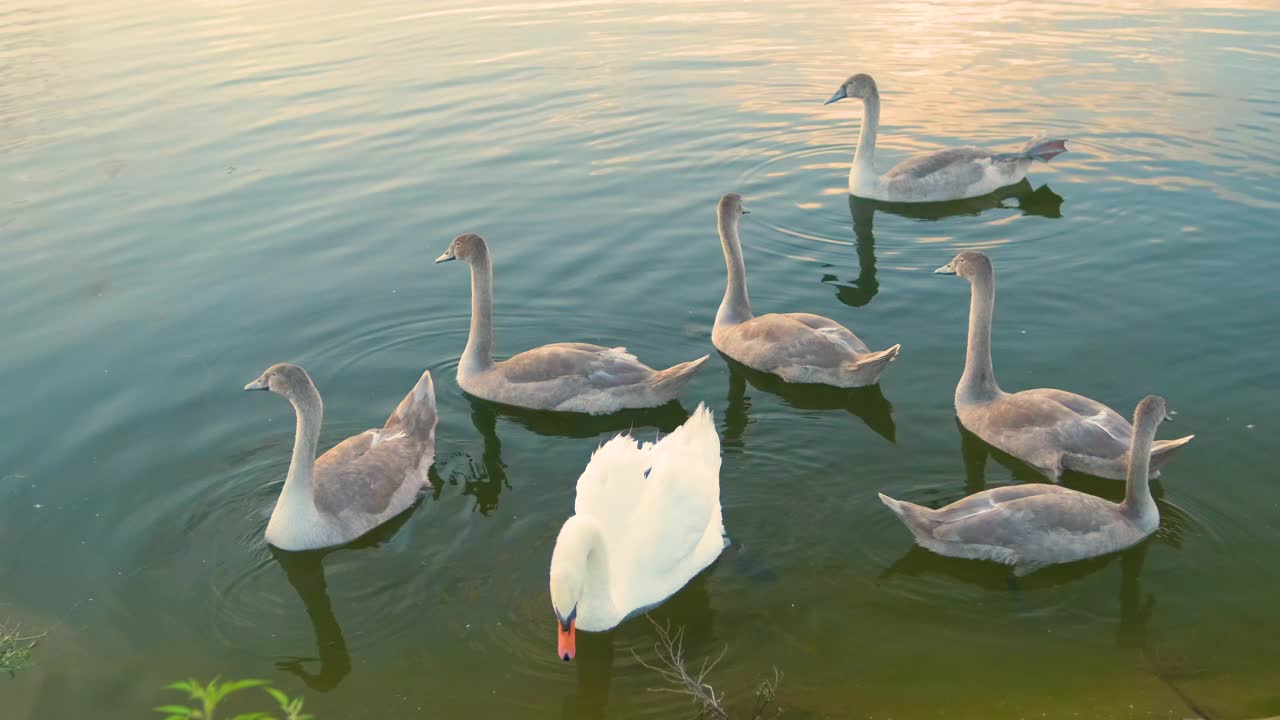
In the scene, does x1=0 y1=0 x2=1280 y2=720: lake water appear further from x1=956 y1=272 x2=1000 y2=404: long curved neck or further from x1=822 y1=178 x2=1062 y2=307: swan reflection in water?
x1=956 y1=272 x2=1000 y2=404: long curved neck

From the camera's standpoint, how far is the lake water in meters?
7.60

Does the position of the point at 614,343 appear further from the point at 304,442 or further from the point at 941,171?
the point at 941,171

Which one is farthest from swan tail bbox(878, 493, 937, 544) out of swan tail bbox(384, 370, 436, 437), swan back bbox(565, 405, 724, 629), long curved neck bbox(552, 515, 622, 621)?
swan tail bbox(384, 370, 436, 437)

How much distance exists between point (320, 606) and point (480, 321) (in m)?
4.00

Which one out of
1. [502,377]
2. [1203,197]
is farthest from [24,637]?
[1203,197]

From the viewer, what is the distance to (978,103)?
70.6 feet

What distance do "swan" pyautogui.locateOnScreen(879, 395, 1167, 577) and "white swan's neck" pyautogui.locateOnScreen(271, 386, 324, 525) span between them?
14.7 ft

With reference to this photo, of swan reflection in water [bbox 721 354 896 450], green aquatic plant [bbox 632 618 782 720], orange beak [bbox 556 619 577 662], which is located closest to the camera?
green aquatic plant [bbox 632 618 782 720]

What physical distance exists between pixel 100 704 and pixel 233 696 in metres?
0.91

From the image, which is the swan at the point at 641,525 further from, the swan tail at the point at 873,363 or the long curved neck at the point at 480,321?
the long curved neck at the point at 480,321

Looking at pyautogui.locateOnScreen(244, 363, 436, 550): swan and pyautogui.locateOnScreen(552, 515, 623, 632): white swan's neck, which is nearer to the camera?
pyautogui.locateOnScreen(552, 515, 623, 632): white swan's neck

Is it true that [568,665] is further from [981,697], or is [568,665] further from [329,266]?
[329,266]

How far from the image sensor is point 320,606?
27.2 ft

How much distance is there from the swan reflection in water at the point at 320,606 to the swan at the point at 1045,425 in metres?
5.10
